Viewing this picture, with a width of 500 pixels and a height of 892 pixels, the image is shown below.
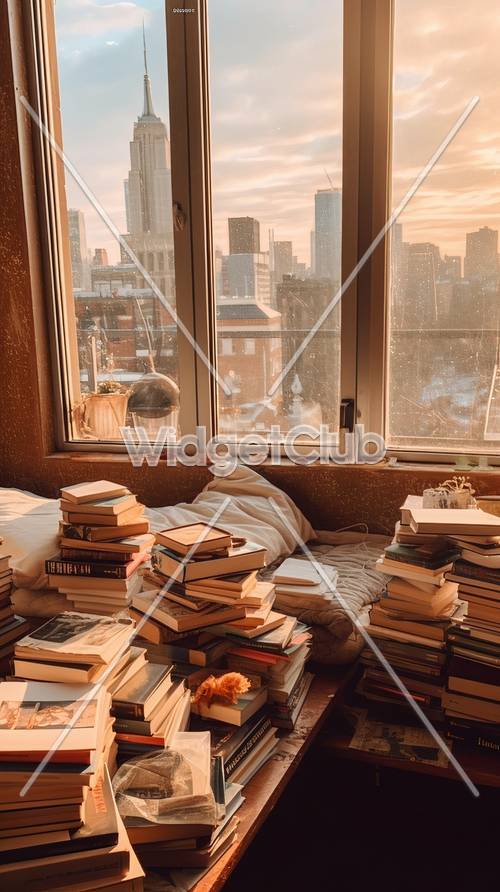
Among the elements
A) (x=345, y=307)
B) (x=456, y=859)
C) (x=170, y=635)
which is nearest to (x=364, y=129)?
(x=345, y=307)

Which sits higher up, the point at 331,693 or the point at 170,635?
the point at 170,635

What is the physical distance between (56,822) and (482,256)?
212 centimetres

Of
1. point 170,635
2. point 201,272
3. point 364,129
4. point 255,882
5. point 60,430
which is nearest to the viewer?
point 170,635

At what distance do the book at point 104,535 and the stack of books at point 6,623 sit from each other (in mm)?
163

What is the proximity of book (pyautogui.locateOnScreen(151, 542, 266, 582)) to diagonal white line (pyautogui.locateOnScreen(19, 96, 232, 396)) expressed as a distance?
119 cm

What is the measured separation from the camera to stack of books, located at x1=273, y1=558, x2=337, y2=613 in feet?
6.30

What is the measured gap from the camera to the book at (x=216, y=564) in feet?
5.24

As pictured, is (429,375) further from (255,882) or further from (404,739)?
(255,882)

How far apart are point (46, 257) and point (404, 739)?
2.17 m

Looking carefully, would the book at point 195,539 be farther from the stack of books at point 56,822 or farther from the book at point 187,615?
the stack of books at point 56,822

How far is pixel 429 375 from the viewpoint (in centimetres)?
252

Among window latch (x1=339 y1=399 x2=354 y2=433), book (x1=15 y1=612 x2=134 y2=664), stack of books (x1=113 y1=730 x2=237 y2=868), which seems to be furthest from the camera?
window latch (x1=339 y1=399 x2=354 y2=433)

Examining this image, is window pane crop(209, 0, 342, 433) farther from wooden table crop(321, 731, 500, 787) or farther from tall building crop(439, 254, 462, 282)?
wooden table crop(321, 731, 500, 787)

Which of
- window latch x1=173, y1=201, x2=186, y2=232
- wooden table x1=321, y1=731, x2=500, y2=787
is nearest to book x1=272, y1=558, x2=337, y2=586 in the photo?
wooden table x1=321, y1=731, x2=500, y2=787
